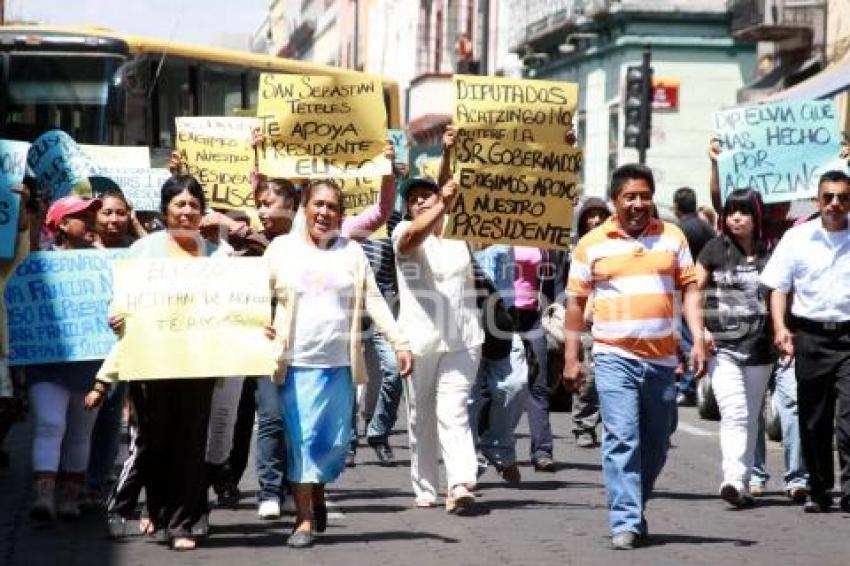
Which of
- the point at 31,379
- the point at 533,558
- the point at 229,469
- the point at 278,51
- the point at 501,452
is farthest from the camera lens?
the point at 278,51

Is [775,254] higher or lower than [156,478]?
higher

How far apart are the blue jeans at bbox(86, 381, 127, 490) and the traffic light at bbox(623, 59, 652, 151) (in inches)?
840

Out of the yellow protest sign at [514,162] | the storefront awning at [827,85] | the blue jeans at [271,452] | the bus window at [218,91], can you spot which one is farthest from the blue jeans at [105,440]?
the bus window at [218,91]

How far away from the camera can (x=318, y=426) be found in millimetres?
10141

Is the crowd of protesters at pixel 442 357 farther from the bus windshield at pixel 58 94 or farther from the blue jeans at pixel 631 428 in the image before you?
the bus windshield at pixel 58 94

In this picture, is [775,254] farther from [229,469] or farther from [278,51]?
[278,51]

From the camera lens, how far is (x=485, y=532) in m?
10.7

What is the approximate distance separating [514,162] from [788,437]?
2086 mm

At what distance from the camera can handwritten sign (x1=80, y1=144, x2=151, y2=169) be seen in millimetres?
15984

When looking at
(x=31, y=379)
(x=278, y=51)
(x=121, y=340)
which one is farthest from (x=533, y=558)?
(x=278, y=51)

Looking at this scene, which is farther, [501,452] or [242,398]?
[501,452]

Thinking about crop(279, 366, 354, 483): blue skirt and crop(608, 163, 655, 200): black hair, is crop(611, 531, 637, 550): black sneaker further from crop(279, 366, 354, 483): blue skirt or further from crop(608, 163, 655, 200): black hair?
crop(608, 163, 655, 200): black hair

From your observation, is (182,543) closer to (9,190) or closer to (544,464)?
(9,190)

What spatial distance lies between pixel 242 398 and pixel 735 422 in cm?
256
